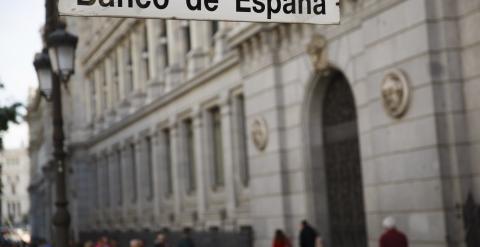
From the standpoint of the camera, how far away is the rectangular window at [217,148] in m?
29.9

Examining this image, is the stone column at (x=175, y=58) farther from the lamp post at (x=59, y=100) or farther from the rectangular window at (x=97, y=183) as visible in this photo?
the lamp post at (x=59, y=100)

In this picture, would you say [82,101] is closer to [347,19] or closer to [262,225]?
[262,225]

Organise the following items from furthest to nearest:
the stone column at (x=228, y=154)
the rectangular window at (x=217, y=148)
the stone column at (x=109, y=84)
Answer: the stone column at (x=109, y=84) → the rectangular window at (x=217, y=148) → the stone column at (x=228, y=154)

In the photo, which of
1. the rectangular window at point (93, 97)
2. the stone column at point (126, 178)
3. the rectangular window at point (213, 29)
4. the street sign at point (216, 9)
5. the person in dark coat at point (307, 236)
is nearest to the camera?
the street sign at point (216, 9)

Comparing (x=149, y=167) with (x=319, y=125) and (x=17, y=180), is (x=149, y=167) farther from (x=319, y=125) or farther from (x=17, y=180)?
(x=17, y=180)

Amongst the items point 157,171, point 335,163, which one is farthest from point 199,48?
point 335,163

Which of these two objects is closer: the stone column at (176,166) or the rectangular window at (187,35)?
the rectangular window at (187,35)

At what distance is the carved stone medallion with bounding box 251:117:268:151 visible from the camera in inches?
910

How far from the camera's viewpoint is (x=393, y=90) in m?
16.9

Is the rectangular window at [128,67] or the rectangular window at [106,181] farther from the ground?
the rectangular window at [128,67]

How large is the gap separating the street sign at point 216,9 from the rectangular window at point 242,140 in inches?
873

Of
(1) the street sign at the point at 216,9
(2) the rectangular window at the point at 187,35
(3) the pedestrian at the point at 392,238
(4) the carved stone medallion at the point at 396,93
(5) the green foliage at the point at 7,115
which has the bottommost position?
(3) the pedestrian at the point at 392,238

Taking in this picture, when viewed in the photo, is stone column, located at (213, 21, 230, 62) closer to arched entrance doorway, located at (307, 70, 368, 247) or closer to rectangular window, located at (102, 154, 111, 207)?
arched entrance doorway, located at (307, 70, 368, 247)

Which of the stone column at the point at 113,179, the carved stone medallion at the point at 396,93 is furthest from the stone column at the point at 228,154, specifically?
the stone column at the point at 113,179
